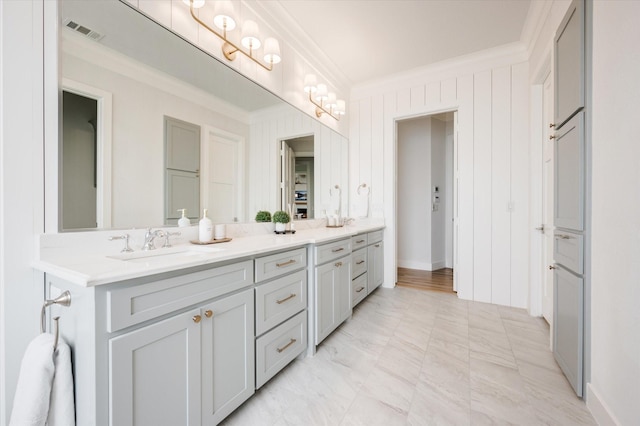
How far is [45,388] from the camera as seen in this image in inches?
33.9

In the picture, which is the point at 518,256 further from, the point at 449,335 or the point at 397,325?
the point at 397,325

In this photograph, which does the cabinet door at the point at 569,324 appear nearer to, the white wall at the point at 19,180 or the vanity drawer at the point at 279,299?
the vanity drawer at the point at 279,299

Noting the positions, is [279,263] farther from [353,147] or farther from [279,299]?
[353,147]

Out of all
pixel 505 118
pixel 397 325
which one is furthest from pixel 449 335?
pixel 505 118

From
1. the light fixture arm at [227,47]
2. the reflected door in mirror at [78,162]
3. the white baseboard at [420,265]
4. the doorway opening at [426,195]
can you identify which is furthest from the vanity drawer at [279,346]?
the white baseboard at [420,265]

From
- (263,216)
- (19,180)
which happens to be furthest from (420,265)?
(19,180)

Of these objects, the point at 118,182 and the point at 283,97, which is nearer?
the point at 118,182

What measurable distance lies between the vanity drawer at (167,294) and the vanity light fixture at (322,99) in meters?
2.15

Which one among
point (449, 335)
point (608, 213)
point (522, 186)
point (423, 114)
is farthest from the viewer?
point (423, 114)

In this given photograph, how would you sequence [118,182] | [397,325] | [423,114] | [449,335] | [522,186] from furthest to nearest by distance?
1. [423,114]
2. [522,186]
3. [397,325]
4. [449,335]
5. [118,182]

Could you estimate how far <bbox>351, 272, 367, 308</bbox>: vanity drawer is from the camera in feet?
8.57

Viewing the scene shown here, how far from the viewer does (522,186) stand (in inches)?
109

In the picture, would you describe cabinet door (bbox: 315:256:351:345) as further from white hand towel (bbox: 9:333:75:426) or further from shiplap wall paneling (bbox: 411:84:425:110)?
shiplap wall paneling (bbox: 411:84:425:110)

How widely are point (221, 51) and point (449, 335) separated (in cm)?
282
